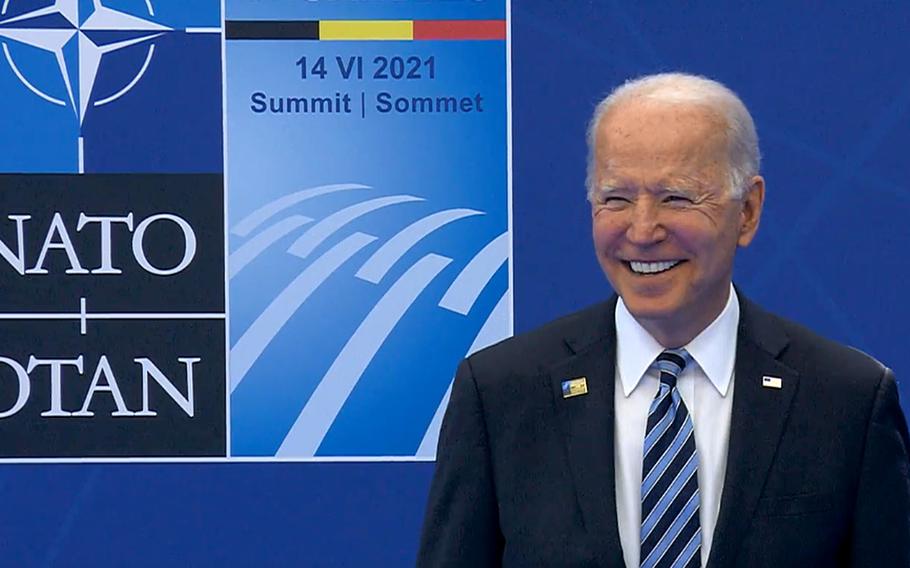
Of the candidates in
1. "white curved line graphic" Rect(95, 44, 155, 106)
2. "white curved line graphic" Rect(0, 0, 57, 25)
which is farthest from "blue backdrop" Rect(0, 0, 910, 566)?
"white curved line graphic" Rect(0, 0, 57, 25)

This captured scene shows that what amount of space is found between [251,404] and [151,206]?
1.52ft

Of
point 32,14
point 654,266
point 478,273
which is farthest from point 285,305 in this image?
point 654,266

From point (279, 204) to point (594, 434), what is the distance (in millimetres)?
1538

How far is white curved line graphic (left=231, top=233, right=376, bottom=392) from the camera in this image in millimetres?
3008

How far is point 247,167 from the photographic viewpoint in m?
3.00

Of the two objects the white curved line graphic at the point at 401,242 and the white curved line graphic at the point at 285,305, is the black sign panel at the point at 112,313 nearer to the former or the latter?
the white curved line graphic at the point at 285,305

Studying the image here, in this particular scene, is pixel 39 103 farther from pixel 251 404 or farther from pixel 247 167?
pixel 251 404

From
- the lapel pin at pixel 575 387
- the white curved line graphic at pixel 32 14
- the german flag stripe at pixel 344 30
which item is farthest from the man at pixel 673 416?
the white curved line graphic at pixel 32 14

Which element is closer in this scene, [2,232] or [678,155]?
[678,155]

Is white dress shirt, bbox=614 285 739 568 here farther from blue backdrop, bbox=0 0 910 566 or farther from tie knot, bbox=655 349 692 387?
blue backdrop, bbox=0 0 910 566

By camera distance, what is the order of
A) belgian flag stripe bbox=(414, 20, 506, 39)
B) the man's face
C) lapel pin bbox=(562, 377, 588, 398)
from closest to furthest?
the man's face
lapel pin bbox=(562, 377, 588, 398)
belgian flag stripe bbox=(414, 20, 506, 39)

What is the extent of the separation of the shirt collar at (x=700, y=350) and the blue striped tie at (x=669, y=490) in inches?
1.6

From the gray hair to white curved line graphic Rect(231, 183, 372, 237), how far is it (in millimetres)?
1468

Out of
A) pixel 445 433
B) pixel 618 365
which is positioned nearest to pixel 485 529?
pixel 445 433
